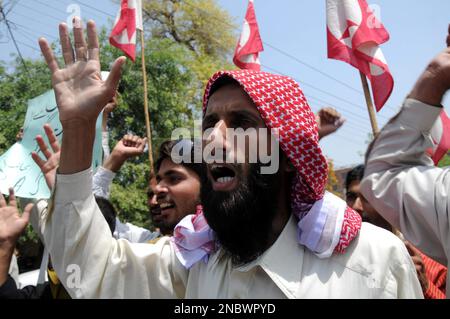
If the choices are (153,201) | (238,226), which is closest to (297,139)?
(238,226)

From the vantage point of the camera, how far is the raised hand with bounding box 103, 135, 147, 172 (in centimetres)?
373

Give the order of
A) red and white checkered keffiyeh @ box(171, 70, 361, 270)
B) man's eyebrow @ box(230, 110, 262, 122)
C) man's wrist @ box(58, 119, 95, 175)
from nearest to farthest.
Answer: man's wrist @ box(58, 119, 95, 175), red and white checkered keffiyeh @ box(171, 70, 361, 270), man's eyebrow @ box(230, 110, 262, 122)

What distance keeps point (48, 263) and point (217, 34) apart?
21.1 m

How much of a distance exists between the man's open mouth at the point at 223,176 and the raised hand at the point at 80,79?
535 millimetres

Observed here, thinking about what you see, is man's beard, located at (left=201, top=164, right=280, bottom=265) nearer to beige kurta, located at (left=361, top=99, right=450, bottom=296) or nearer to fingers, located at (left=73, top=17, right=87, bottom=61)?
beige kurta, located at (left=361, top=99, right=450, bottom=296)

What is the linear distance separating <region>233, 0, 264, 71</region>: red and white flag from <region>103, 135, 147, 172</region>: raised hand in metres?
2.72

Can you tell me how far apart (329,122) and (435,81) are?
1221 mm

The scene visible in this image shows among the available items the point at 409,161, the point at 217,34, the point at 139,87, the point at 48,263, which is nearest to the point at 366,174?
the point at 409,161

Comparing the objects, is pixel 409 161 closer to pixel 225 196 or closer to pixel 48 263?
pixel 225 196

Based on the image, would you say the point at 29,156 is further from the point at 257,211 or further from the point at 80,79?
the point at 257,211

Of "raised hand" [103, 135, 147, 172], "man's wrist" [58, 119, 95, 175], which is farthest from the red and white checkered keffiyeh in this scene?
"raised hand" [103, 135, 147, 172]

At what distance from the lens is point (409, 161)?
4.78ft

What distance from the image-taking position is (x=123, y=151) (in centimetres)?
373
